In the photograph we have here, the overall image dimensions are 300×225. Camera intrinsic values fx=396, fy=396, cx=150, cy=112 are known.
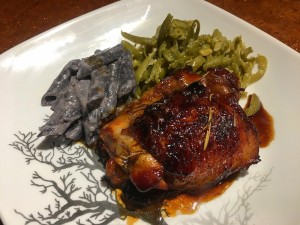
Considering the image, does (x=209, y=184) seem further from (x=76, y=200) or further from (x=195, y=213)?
(x=76, y=200)

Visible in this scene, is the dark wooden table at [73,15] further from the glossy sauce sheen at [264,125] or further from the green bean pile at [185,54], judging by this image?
the glossy sauce sheen at [264,125]

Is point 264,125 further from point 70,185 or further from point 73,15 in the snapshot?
point 73,15

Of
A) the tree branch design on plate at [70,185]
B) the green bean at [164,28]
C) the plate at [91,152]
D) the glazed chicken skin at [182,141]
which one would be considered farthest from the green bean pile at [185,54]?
the tree branch design on plate at [70,185]

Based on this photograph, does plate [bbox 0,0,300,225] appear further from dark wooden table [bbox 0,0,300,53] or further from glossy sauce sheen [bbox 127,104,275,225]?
dark wooden table [bbox 0,0,300,53]

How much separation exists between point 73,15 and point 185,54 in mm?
2120

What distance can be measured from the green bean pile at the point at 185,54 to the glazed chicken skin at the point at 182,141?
600mm

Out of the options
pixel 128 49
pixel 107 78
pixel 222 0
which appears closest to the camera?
pixel 107 78

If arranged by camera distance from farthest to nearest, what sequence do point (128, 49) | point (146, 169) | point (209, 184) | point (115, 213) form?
point (128, 49)
point (209, 184)
point (115, 213)
point (146, 169)

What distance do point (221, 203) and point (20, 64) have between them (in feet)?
7.58

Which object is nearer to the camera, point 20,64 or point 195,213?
point 195,213

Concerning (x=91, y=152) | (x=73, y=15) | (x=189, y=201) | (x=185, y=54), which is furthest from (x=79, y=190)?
(x=73, y=15)

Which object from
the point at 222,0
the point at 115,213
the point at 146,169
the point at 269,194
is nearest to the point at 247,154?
the point at 269,194

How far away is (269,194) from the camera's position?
320 cm

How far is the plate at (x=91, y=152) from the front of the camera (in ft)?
9.98
